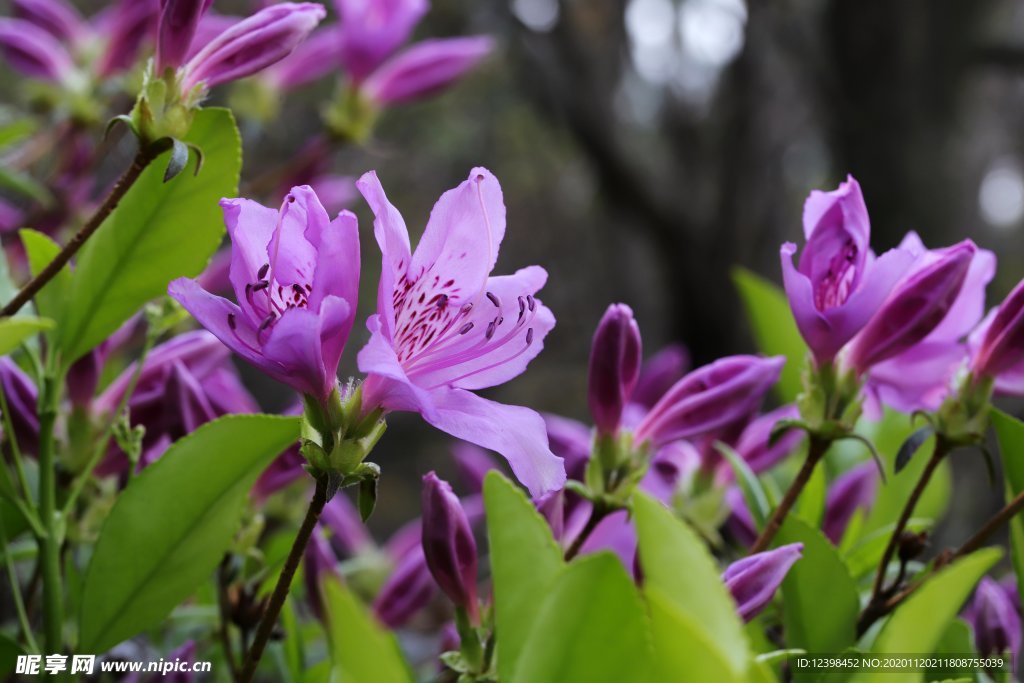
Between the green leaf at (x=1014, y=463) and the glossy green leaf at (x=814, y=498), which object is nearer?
the green leaf at (x=1014, y=463)

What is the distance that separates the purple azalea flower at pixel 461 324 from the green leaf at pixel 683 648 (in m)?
0.16

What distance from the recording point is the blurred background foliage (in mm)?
2424

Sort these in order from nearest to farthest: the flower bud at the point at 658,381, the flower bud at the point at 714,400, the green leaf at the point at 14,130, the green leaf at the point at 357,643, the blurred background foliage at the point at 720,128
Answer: the green leaf at the point at 357,643 < the flower bud at the point at 714,400 < the green leaf at the point at 14,130 < the flower bud at the point at 658,381 < the blurred background foliage at the point at 720,128

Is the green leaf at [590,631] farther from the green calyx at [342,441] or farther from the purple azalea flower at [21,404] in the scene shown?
the purple azalea flower at [21,404]

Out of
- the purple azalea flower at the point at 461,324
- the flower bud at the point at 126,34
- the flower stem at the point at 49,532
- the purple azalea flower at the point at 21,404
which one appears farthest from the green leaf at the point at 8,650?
the flower bud at the point at 126,34

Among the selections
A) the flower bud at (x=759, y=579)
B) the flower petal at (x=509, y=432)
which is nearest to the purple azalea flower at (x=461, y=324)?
the flower petal at (x=509, y=432)

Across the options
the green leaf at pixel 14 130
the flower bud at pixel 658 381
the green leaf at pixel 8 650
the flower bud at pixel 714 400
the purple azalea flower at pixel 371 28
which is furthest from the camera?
the purple azalea flower at pixel 371 28

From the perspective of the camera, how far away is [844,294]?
1.96 feet

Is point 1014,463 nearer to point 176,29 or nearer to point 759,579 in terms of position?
point 759,579

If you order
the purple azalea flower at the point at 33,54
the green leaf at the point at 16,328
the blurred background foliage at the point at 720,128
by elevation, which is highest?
the purple azalea flower at the point at 33,54

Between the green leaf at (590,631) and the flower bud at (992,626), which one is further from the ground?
the green leaf at (590,631)

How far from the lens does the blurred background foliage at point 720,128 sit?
7.95ft

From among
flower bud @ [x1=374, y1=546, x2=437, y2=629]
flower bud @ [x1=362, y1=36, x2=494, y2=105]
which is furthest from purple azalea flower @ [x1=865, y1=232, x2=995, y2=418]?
flower bud @ [x1=362, y1=36, x2=494, y2=105]

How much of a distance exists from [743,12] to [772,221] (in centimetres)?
60
